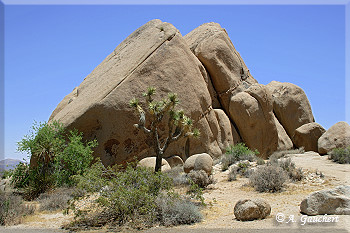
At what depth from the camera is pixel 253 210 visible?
8297 mm

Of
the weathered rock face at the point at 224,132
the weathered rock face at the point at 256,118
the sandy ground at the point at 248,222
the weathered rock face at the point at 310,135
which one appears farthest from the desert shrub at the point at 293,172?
the weathered rock face at the point at 310,135

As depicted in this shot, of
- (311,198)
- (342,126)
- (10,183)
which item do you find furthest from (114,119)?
(342,126)

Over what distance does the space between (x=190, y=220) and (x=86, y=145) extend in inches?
357

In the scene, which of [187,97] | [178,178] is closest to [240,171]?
[178,178]

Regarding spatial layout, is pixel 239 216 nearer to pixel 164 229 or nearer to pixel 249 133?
pixel 164 229

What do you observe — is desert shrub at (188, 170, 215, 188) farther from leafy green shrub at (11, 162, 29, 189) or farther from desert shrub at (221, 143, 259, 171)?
leafy green shrub at (11, 162, 29, 189)

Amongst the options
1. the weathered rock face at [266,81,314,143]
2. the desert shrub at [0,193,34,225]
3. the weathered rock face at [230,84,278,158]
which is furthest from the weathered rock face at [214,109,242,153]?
the desert shrub at [0,193,34,225]

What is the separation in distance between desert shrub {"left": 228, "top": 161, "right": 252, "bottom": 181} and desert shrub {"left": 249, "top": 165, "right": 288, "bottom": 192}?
56.6 inches

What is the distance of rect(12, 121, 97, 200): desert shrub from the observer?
13820 mm

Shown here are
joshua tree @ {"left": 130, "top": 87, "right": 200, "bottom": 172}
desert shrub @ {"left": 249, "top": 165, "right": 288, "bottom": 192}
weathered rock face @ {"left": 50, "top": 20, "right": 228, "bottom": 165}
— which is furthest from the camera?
weathered rock face @ {"left": 50, "top": 20, "right": 228, "bottom": 165}

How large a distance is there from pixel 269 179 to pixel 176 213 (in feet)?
14.1

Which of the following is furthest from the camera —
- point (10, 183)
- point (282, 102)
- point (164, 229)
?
point (282, 102)

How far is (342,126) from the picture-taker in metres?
20.1

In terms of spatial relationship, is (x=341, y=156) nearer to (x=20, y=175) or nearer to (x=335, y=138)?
(x=335, y=138)
